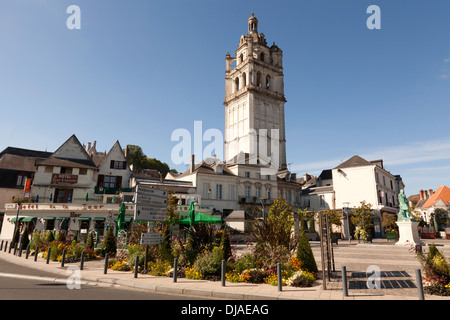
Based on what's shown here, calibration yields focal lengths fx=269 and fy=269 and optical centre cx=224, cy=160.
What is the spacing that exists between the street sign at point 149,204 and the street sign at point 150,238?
655 millimetres

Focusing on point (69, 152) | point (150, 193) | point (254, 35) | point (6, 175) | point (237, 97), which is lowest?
point (150, 193)

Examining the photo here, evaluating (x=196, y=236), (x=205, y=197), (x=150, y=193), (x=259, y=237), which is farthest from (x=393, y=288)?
(x=205, y=197)

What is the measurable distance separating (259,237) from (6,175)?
3688cm

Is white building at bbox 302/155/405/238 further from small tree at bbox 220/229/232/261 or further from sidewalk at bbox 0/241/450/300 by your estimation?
sidewalk at bbox 0/241/450/300

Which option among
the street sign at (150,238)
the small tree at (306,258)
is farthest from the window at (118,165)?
the small tree at (306,258)

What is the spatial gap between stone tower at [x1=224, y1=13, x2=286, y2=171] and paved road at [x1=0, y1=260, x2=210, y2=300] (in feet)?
136

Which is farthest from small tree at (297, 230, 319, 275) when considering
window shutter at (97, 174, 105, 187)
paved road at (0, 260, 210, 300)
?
window shutter at (97, 174, 105, 187)

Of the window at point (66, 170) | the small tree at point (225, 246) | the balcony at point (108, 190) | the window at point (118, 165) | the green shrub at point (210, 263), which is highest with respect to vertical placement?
the window at point (118, 165)

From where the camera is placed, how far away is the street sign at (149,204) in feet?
36.1

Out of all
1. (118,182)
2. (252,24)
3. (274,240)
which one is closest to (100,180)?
(118,182)

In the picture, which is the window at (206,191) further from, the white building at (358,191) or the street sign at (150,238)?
the street sign at (150,238)

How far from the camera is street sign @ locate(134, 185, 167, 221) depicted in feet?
36.1
